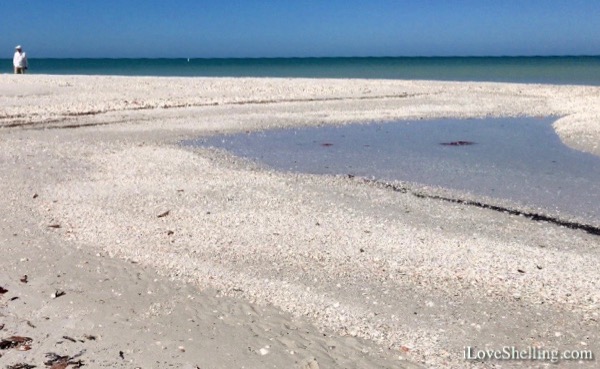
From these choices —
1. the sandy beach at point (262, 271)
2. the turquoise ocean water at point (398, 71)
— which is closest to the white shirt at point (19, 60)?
the turquoise ocean water at point (398, 71)

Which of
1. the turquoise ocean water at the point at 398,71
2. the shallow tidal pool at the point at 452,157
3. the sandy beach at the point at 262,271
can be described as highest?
the turquoise ocean water at the point at 398,71

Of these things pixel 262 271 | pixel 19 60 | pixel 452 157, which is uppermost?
pixel 19 60

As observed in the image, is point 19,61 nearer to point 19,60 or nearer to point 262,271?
point 19,60

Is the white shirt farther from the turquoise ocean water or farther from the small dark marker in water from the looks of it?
the small dark marker in water

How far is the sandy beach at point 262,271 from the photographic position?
5980mm

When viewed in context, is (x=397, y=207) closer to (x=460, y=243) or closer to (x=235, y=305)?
(x=460, y=243)

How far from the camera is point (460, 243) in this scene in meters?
9.05

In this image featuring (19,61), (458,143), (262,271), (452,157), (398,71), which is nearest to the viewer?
(262,271)

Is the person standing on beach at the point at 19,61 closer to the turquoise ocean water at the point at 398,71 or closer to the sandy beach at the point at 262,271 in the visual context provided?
the turquoise ocean water at the point at 398,71

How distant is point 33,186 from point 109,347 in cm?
725

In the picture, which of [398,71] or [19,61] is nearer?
[19,61]

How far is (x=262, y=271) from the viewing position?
8008 millimetres

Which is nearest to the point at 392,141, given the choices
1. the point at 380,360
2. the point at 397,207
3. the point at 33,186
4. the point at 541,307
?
the point at 397,207

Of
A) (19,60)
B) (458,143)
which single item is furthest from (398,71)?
(458,143)
